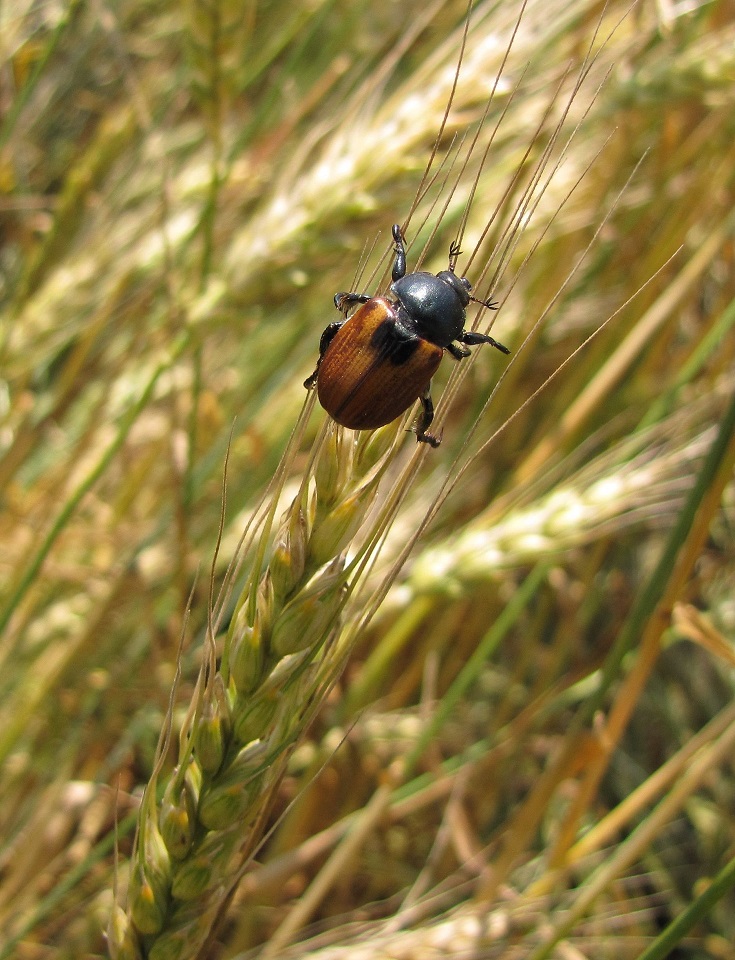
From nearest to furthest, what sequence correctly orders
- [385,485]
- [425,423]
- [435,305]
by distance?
[425,423] < [435,305] < [385,485]

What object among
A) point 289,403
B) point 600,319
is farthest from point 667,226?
point 289,403

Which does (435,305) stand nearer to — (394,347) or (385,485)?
(394,347)

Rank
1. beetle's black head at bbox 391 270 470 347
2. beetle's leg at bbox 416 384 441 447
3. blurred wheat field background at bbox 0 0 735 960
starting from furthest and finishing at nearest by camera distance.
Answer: beetle's black head at bbox 391 270 470 347
blurred wheat field background at bbox 0 0 735 960
beetle's leg at bbox 416 384 441 447

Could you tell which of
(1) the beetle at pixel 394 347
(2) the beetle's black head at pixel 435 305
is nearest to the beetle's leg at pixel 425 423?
(1) the beetle at pixel 394 347

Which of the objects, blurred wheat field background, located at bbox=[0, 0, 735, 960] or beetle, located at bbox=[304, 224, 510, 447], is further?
blurred wheat field background, located at bbox=[0, 0, 735, 960]

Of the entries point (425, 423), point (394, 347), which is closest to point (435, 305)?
point (394, 347)

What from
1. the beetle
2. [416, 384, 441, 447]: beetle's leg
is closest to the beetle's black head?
the beetle

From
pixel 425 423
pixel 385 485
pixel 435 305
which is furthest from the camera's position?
pixel 385 485

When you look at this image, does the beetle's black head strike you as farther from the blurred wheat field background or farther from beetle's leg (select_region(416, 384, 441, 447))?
beetle's leg (select_region(416, 384, 441, 447))
